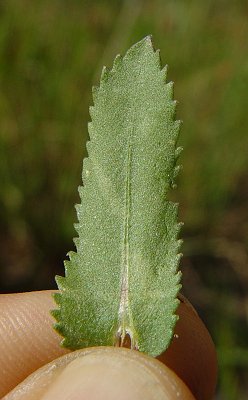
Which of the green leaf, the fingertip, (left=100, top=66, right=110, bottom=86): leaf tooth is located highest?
(left=100, top=66, right=110, bottom=86): leaf tooth

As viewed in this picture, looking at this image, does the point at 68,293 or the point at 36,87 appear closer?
the point at 68,293

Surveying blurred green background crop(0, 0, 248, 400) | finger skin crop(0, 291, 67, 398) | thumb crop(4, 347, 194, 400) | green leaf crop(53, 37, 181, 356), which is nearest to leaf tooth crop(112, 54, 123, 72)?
green leaf crop(53, 37, 181, 356)

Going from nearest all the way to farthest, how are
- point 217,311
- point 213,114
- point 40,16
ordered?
point 217,311 < point 213,114 < point 40,16

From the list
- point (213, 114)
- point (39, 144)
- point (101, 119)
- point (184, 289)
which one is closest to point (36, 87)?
point (39, 144)

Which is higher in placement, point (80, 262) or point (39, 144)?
point (39, 144)

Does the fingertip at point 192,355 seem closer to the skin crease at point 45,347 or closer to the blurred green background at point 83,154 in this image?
the skin crease at point 45,347

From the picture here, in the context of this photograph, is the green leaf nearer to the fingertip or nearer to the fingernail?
Result: the fingernail

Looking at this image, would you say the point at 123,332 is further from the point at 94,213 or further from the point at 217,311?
the point at 217,311
